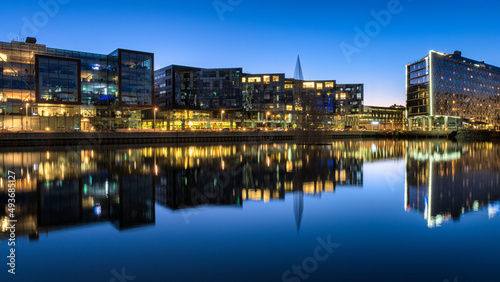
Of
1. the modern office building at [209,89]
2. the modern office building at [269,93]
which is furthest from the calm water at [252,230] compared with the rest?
the modern office building at [269,93]

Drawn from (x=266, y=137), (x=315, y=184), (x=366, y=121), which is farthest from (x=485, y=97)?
(x=315, y=184)

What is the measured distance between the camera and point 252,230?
10.6 metres

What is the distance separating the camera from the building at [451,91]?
391 feet

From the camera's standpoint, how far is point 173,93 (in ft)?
420

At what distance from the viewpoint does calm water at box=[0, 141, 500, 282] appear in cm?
739

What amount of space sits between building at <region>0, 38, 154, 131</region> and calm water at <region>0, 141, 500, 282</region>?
211ft

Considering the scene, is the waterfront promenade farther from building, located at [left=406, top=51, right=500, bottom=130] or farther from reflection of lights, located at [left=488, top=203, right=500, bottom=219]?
building, located at [left=406, top=51, right=500, bottom=130]

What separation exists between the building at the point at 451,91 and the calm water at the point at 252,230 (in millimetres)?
115036

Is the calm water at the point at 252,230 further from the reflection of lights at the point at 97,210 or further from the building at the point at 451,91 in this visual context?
the building at the point at 451,91

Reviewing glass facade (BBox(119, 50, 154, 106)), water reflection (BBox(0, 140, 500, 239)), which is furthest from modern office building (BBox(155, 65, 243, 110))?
water reflection (BBox(0, 140, 500, 239))

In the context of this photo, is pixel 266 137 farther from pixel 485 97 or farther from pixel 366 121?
pixel 366 121

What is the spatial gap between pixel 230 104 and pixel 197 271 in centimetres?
11526

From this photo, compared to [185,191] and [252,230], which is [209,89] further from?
[252,230]

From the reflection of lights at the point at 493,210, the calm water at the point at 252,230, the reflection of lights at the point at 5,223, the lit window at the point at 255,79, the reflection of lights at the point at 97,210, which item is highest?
the lit window at the point at 255,79
